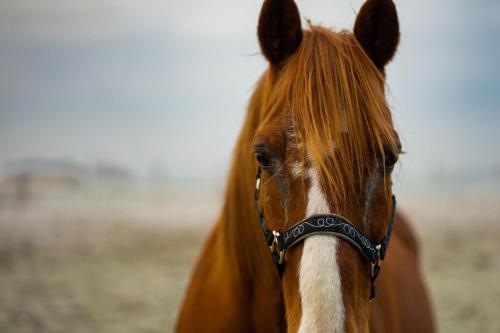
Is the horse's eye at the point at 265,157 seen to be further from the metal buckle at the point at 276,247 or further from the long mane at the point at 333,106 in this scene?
the metal buckle at the point at 276,247

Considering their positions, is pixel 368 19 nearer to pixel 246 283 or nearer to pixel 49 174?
pixel 246 283

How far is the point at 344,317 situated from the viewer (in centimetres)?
149

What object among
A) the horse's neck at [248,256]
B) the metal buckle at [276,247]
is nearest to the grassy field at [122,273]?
the horse's neck at [248,256]

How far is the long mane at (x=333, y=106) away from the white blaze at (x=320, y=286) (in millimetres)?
200

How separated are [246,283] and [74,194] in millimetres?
20376

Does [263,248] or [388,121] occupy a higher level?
[388,121]

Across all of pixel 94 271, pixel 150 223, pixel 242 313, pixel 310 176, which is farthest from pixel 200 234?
pixel 310 176

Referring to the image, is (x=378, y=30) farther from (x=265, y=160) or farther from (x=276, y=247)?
(x=276, y=247)

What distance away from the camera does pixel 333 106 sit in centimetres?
181

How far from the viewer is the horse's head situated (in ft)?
5.10

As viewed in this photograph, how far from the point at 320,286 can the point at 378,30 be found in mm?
1289

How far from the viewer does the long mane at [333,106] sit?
1.71 metres

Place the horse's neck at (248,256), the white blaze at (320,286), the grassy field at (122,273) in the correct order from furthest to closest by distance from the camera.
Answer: the grassy field at (122,273)
the horse's neck at (248,256)
the white blaze at (320,286)

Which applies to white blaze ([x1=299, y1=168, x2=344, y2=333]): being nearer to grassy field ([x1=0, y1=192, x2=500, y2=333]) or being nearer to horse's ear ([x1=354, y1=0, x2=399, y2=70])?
horse's ear ([x1=354, y1=0, x2=399, y2=70])
